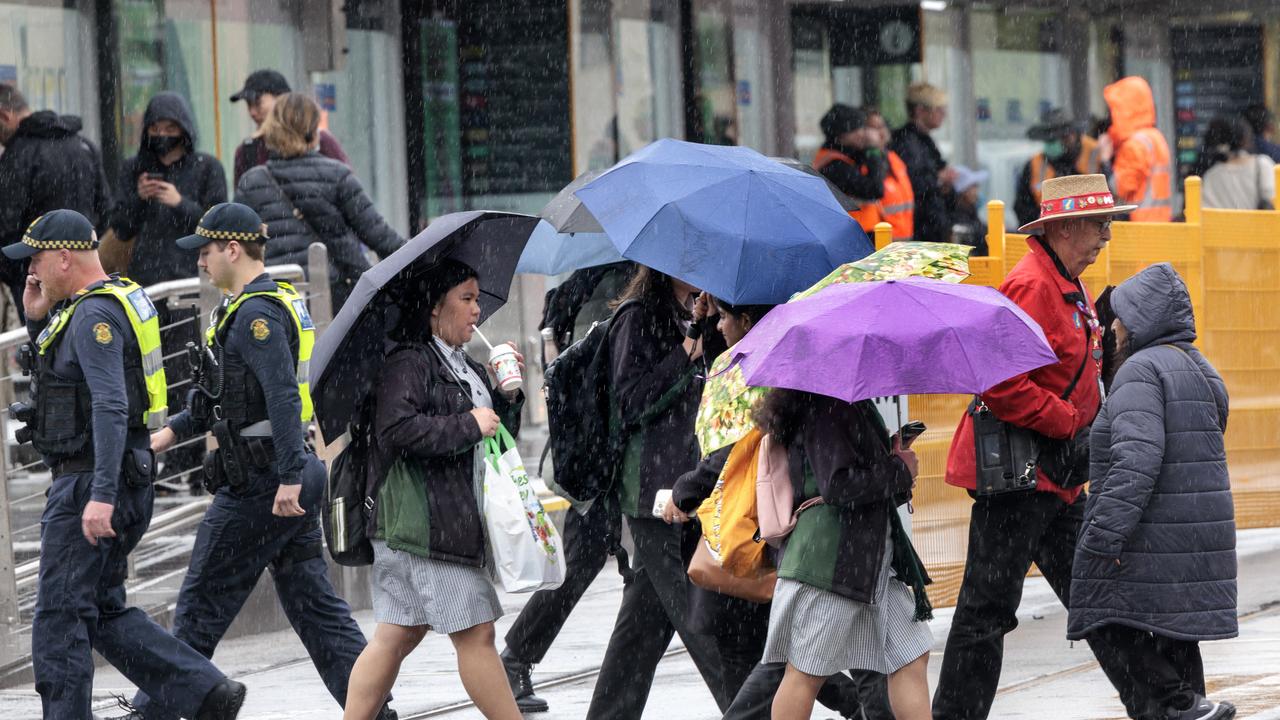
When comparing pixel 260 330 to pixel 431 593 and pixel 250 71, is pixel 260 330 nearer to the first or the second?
pixel 431 593

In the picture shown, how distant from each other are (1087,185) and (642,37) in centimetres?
994

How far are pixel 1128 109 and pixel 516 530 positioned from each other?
977 cm

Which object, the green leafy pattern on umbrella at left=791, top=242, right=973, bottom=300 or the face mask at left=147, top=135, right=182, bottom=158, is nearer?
the green leafy pattern on umbrella at left=791, top=242, right=973, bottom=300

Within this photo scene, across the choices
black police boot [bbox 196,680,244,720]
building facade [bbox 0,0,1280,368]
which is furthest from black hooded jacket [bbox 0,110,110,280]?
black police boot [bbox 196,680,244,720]

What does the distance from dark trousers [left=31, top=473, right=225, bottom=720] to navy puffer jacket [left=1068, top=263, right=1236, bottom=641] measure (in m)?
2.96

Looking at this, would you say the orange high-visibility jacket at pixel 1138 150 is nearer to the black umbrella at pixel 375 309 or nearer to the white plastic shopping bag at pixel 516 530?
the black umbrella at pixel 375 309

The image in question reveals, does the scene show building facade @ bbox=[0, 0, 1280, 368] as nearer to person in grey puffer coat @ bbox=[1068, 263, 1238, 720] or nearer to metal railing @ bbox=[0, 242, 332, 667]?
metal railing @ bbox=[0, 242, 332, 667]

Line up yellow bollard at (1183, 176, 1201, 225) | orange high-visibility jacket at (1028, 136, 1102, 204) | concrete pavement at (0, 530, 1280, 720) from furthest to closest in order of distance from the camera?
orange high-visibility jacket at (1028, 136, 1102, 204) < yellow bollard at (1183, 176, 1201, 225) < concrete pavement at (0, 530, 1280, 720)

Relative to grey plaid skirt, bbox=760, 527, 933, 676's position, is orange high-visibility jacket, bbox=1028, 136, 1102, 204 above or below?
→ above

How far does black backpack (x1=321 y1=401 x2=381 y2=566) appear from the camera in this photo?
6.74 m

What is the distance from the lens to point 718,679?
22.4ft

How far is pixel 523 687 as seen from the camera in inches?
319

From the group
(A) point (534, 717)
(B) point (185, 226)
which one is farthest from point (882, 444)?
(B) point (185, 226)

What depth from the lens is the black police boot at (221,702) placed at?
7.38 metres
